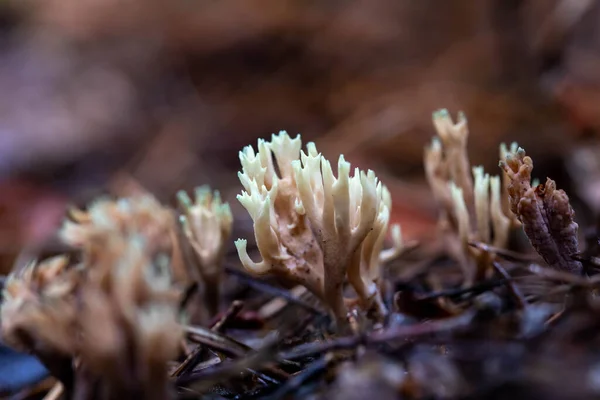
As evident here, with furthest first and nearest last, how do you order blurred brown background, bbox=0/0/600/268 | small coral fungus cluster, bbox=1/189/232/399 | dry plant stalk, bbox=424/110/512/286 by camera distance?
blurred brown background, bbox=0/0/600/268, dry plant stalk, bbox=424/110/512/286, small coral fungus cluster, bbox=1/189/232/399

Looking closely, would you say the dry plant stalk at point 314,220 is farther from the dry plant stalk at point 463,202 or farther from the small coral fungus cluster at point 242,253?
the dry plant stalk at point 463,202

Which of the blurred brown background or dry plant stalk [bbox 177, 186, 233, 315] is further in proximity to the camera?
the blurred brown background

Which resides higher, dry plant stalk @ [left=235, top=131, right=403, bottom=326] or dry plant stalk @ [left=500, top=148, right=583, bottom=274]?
dry plant stalk @ [left=235, top=131, right=403, bottom=326]

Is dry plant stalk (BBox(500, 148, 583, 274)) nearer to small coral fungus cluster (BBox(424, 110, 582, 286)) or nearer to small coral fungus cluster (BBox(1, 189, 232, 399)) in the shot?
small coral fungus cluster (BBox(424, 110, 582, 286))

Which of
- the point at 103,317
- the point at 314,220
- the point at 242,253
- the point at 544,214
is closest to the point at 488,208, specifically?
the point at 544,214

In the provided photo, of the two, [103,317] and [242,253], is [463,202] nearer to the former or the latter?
[242,253]

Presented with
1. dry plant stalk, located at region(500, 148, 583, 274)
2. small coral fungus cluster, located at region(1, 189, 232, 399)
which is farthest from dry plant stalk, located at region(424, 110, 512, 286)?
small coral fungus cluster, located at region(1, 189, 232, 399)

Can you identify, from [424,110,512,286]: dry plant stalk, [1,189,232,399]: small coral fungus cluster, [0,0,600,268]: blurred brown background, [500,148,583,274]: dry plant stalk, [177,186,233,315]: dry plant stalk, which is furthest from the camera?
[0,0,600,268]: blurred brown background

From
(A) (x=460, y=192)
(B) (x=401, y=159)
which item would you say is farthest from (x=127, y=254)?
(B) (x=401, y=159)
